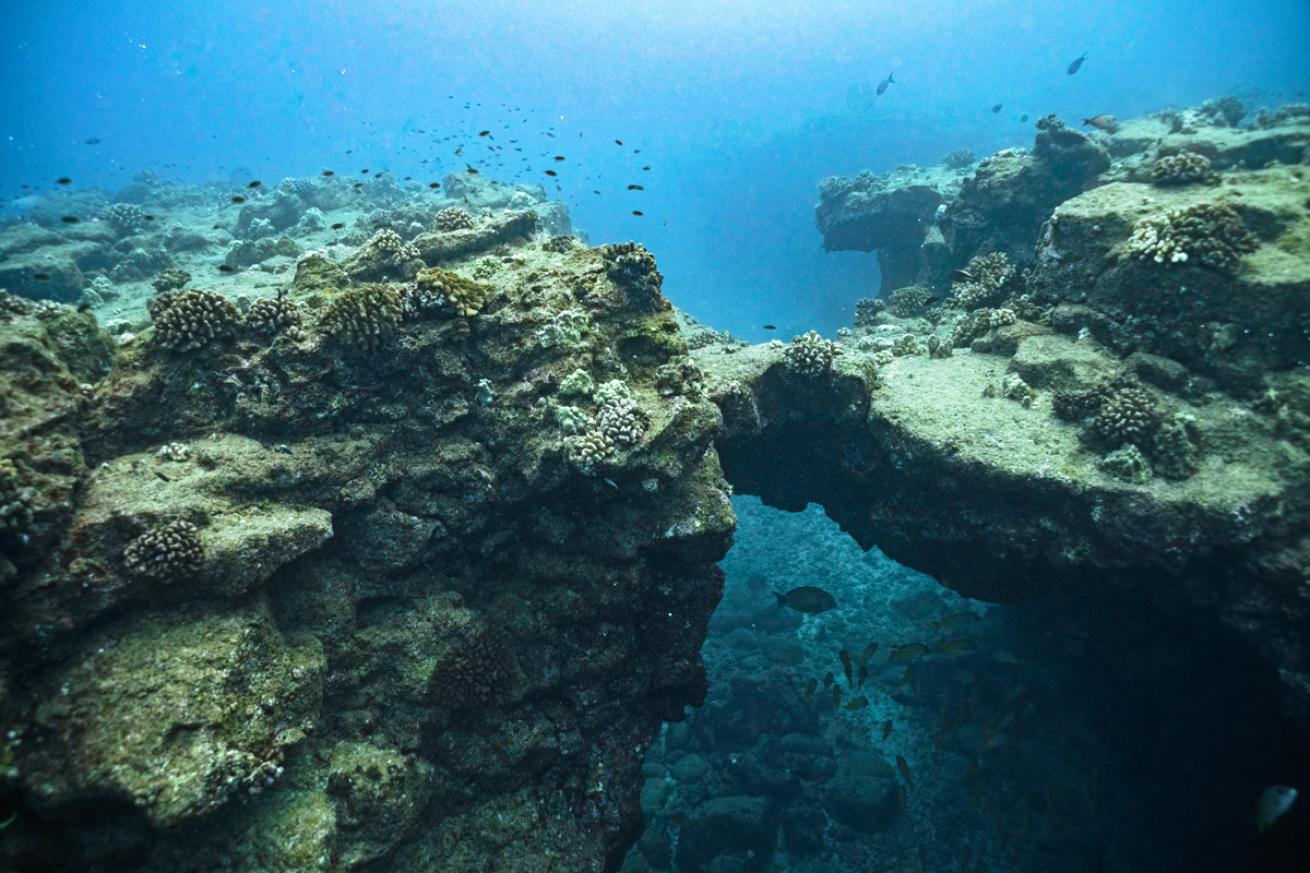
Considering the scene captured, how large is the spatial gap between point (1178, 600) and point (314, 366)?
13.8 m

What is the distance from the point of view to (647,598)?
9242mm

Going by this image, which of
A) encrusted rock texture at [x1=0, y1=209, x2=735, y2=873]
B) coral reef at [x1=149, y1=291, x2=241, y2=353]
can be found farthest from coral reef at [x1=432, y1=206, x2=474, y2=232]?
coral reef at [x1=149, y1=291, x2=241, y2=353]

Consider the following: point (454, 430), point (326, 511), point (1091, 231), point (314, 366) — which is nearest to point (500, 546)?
point (454, 430)

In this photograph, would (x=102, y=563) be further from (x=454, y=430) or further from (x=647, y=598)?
(x=647, y=598)

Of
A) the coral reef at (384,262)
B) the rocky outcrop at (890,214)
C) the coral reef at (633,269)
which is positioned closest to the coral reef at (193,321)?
the coral reef at (384,262)

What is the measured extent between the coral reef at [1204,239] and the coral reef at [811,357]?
5661 mm

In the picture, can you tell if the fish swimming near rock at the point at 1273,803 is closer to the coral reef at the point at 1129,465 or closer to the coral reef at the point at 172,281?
the coral reef at the point at 1129,465

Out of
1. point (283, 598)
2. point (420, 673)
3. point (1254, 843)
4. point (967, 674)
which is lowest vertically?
point (967, 674)

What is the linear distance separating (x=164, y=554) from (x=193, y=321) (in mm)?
3248

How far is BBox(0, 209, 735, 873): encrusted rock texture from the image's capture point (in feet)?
19.0

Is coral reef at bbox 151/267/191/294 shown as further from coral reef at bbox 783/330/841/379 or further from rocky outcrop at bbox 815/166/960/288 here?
rocky outcrop at bbox 815/166/960/288

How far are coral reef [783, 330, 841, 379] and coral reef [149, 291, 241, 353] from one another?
928cm

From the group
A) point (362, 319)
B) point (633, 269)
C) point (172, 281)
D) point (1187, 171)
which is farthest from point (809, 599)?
point (172, 281)

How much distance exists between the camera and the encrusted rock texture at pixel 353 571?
227 inches
